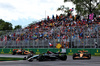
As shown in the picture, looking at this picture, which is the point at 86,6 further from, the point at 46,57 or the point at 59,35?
the point at 46,57

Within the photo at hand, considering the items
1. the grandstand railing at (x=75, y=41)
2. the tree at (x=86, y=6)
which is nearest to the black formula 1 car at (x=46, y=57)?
the grandstand railing at (x=75, y=41)

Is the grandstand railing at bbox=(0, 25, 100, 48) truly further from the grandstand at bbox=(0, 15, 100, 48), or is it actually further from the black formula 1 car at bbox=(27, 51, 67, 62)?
the black formula 1 car at bbox=(27, 51, 67, 62)

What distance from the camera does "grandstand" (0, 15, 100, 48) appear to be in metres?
22.4

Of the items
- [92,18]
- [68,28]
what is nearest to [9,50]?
[68,28]

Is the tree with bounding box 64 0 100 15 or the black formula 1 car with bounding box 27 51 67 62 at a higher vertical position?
the tree with bounding box 64 0 100 15

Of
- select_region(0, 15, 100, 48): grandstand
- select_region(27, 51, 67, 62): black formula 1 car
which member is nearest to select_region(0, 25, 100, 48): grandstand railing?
select_region(0, 15, 100, 48): grandstand

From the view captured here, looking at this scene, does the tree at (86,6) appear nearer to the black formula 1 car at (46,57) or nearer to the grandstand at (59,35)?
the grandstand at (59,35)

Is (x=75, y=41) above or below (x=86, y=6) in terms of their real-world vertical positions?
below

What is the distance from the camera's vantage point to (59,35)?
25.2m

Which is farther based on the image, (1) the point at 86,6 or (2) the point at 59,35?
(1) the point at 86,6

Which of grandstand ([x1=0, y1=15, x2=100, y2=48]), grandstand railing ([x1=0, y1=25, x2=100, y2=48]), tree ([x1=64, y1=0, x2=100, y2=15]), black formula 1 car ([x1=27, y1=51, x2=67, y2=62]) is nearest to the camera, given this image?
black formula 1 car ([x1=27, y1=51, x2=67, y2=62])

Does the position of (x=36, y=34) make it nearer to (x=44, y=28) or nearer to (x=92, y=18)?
(x=44, y=28)

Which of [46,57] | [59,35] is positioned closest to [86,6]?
[59,35]

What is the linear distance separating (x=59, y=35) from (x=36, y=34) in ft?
14.2
